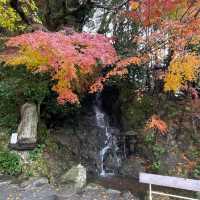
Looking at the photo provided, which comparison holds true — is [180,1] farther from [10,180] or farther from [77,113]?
[10,180]

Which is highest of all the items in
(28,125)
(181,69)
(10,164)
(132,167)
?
(181,69)

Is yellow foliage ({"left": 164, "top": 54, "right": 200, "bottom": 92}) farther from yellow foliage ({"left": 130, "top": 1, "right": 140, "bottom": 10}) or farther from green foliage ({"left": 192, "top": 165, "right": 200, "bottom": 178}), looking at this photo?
green foliage ({"left": 192, "top": 165, "right": 200, "bottom": 178})

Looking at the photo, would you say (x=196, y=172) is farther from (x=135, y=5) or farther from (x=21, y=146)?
(x=135, y=5)

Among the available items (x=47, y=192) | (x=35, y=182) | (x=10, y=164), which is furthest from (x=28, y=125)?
(x=47, y=192)

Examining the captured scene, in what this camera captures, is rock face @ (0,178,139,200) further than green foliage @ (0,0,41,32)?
No

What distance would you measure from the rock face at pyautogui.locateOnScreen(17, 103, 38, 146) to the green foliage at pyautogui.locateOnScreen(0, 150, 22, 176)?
1.28ft

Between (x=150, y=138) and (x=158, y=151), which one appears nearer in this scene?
(x=158, y=151)

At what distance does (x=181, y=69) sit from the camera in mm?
7875

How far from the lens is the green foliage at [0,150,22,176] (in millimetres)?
7758

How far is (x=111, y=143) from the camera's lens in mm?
10227

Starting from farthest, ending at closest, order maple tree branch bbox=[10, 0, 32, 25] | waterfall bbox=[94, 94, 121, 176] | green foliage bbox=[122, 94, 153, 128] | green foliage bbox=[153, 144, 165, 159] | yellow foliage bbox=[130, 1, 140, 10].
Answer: green foliage bbox=[122, 94, 153, 128] < waterfall bbox=[94, 94, 121, 176] < maple tree branch bbox=[10, 0, 32, 25] < green foliage bbox=[153, 144, 165, 159] < yellow foliage bbox=[130, 1, 140, 10]

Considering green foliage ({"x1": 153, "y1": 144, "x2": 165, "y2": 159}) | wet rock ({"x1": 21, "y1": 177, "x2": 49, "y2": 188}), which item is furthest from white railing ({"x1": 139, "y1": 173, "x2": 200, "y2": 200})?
green foliage ({"x1": 153, "y1": 144, "x2": 165, "y2": 159})

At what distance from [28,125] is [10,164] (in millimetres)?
1124

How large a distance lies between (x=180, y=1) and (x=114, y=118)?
14.9 feet
